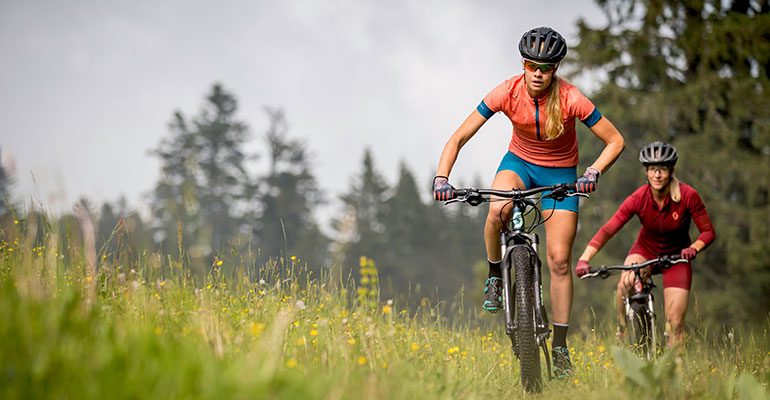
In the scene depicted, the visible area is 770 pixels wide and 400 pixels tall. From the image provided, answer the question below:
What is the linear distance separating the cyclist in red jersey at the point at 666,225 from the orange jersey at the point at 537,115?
102 cm

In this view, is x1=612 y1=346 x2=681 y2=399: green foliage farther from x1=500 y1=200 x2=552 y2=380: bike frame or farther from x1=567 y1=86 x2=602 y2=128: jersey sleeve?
x1=567 y1=86 x2=602 y2=128: jersey sleeve

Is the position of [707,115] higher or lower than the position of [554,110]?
higher

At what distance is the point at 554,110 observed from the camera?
439 cm

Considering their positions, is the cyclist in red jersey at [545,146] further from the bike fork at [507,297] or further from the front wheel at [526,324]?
the front wheel at [526,324]

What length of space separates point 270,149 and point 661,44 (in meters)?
36.5

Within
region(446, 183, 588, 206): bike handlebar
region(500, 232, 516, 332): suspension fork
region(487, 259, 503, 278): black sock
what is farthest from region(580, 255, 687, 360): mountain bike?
region(446, 183, 588, 206): bike handlebar

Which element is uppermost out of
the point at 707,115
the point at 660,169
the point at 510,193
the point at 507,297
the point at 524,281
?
the point at 707,115

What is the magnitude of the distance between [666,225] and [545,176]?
1548 mm

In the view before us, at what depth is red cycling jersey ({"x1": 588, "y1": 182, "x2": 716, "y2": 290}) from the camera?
17.6 feet

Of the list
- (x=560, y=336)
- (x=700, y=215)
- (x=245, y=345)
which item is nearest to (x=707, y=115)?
(x=700, y=215)

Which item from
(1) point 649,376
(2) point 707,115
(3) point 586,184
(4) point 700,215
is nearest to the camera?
(1) point 649,376

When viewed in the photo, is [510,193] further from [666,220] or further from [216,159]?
[216,159]

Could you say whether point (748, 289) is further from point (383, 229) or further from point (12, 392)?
point (383, 229)

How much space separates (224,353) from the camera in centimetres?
267
